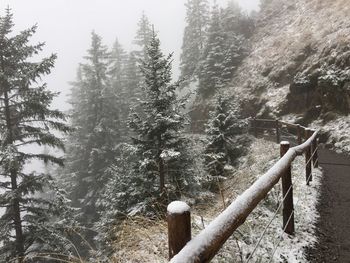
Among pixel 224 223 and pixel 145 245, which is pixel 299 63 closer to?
pixel 145 245

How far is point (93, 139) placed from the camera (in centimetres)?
3216

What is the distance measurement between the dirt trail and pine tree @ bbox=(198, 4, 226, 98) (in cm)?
2542

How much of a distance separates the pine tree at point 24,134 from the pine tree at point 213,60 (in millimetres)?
22337

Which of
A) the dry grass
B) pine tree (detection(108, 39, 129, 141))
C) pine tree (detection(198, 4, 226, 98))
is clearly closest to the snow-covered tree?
pine tree (detection(198, 4, 226, 98))

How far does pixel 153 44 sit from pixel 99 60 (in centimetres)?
2244

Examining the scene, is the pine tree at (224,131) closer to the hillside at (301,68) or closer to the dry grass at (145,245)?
the hillside at (301,68)

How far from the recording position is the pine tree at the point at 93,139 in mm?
30688

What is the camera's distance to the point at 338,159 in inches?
537

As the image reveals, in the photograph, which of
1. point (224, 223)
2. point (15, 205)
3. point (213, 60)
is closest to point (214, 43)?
point (213, 60)

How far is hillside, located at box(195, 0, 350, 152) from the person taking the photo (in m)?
19.3

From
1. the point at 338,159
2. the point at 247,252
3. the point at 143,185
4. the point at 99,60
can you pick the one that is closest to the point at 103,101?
the point at 99,60

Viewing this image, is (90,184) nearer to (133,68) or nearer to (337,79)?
(133,68)

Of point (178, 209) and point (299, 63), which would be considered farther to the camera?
point (299, 63)

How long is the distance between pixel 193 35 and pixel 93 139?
23190mm
